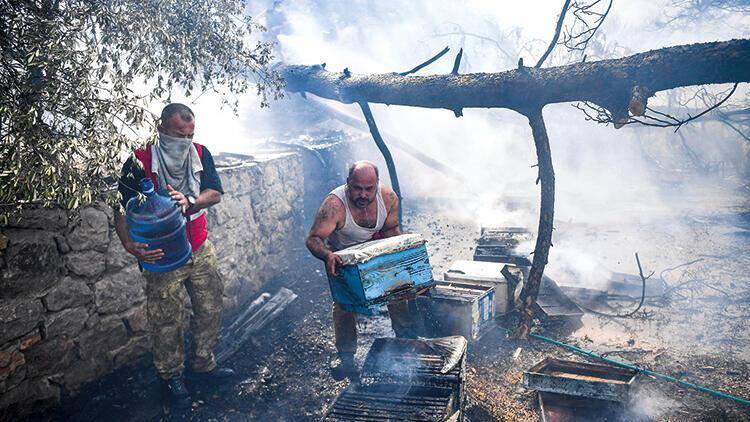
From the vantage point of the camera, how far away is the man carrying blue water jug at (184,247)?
3326 millimetres

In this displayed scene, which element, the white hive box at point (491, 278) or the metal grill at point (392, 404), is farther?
the white hive box at point (491, 278)

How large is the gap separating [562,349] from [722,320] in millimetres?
2453

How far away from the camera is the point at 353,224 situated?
4195mm

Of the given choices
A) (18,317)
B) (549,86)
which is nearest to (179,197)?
(18,317)

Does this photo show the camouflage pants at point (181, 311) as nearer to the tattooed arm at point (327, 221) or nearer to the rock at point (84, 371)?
the rock at point (84, 371)

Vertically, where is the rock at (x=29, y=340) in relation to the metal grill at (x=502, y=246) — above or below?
above

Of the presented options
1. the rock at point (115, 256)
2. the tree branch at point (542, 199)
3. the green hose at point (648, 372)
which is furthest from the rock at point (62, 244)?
the green hose at point (648, 372)

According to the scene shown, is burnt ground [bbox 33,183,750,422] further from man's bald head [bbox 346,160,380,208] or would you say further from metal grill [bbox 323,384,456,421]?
man's bald head [bbox 346,160,380,208]

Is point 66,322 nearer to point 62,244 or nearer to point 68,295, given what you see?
point 68,295

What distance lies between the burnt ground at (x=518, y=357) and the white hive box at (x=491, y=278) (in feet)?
1.30

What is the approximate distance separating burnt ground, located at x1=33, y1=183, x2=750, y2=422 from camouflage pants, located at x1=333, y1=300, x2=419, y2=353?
1.43ft

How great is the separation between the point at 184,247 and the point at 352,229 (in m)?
1.58

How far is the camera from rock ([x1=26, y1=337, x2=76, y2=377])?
11.8 ft

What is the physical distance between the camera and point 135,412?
3844 millimetres
